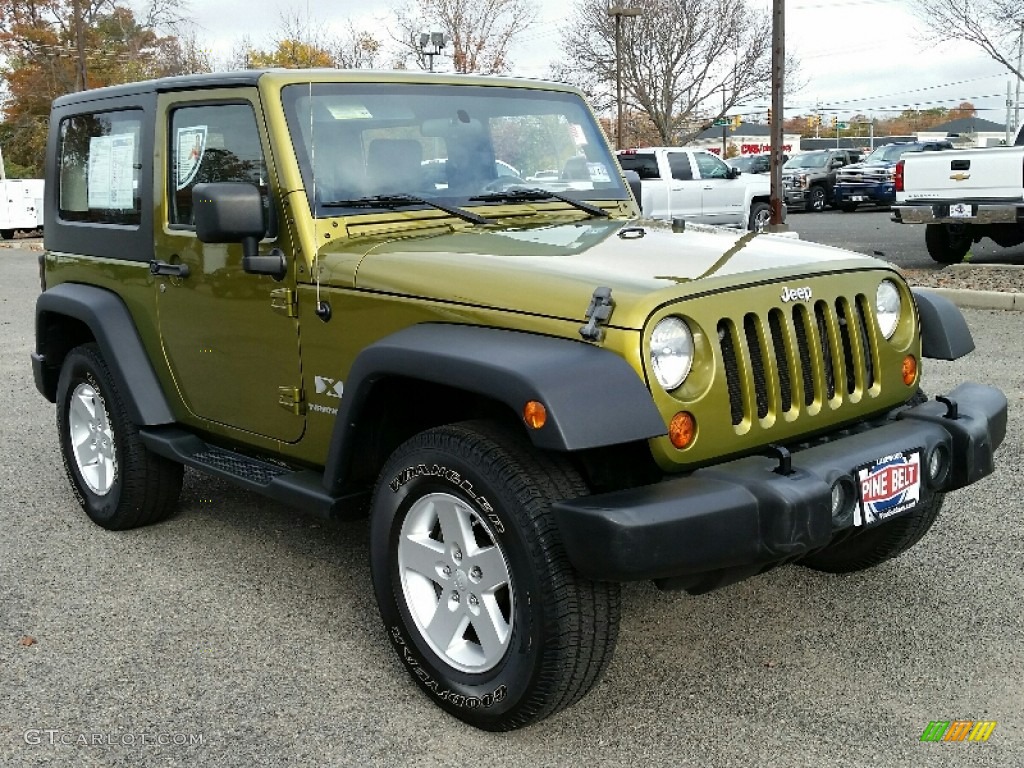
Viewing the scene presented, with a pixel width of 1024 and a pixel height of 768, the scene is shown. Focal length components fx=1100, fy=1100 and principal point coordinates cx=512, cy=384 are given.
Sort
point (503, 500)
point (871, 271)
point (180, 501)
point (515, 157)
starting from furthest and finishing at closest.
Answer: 1. point (180, 501)
2. point (515, 157)
3. point (871, 271)
4. point (503, 500)

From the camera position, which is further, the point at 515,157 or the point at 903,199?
the point at 903,199

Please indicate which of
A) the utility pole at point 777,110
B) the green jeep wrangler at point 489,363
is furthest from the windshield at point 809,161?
the green jeep wrangler at point 489,363

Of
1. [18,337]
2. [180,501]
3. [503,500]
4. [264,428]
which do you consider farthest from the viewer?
[18,337]

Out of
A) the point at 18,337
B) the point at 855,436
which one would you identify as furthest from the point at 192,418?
the point at 18,337

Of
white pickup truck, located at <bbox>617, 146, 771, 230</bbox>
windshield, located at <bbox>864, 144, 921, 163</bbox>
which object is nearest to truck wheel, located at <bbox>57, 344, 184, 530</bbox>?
white pickup truck, located at <bbox>617, 146, 771, 230</bbox>

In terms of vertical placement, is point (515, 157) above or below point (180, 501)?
above

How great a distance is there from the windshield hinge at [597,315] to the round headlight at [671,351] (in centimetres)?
13

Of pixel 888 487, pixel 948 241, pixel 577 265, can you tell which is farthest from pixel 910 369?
pixel 948 241

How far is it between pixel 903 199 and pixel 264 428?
10636mm

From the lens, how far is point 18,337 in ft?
36.9

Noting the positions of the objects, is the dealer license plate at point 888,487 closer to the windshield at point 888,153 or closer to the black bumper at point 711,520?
the black bumper at point 711,520

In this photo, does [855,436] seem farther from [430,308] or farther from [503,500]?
[430,308]

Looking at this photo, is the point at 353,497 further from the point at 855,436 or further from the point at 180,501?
the point at 180,501

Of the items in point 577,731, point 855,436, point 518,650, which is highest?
point 855,436
